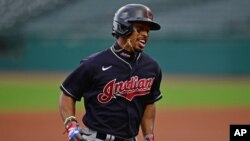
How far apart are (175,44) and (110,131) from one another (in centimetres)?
1470

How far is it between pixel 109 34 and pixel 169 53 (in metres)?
2.45

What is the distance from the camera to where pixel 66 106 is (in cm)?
375

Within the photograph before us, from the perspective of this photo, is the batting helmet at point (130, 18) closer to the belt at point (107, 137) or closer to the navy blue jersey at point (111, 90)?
the navy blue jersey at point (111, 90)

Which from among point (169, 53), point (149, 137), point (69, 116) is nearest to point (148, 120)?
point (149, 137)

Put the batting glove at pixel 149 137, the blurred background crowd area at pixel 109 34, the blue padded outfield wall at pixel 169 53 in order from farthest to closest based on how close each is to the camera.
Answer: the blurred background crowd area at pixel 109 34, the blue padded outfield wall at pixel 169 53, the batting glove at pixel 149 137

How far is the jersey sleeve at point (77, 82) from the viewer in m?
3.67

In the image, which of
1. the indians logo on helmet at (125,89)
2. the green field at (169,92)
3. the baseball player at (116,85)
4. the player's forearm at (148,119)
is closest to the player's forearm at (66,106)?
the baseball player at (116,85)

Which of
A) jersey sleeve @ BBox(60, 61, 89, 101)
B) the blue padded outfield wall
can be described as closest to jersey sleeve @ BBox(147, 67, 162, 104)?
jersey sleeve @ BBox(60, 61, 89, 101)

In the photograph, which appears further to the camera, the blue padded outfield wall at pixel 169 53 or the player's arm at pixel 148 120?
the blue padded outfield wall at pixel 169 53

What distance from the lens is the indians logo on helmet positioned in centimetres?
367

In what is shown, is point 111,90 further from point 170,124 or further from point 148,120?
point 170,124

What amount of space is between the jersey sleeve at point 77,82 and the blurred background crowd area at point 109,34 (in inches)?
553

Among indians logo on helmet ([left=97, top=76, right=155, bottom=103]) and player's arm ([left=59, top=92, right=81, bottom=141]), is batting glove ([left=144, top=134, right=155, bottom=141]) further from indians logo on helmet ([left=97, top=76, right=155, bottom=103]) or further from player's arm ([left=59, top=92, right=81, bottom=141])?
player's arm ([left=59, top=92, right=81, bottom=141])

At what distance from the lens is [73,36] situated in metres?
18.9
